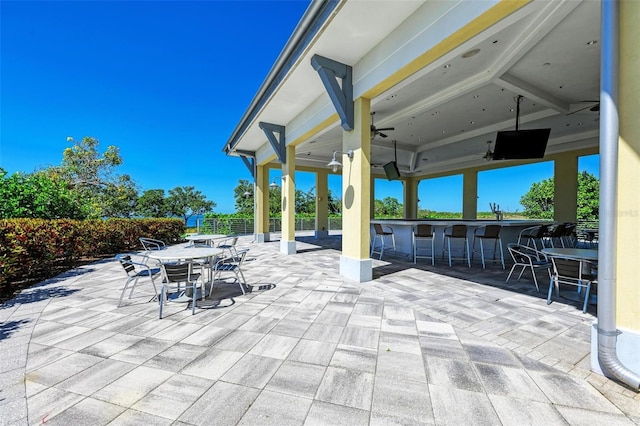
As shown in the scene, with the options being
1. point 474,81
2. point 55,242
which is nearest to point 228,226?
point 55,242

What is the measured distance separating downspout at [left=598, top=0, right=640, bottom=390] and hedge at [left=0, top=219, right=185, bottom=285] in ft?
21.2

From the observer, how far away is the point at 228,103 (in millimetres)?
27062

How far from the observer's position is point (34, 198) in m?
5.58

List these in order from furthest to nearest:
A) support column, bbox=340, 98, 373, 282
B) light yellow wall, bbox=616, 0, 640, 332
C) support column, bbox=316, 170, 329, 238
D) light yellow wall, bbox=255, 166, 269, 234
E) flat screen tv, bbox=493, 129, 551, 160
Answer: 1. support column, bbox=316, 170, 329, 238
2. light yellow wall, bbox=255, 166, 269, 234
3. flat screen tv, bbox=493, 129, 551, 160
4. support column, bbox=340, 98, 373, 282
5. light yellow wall, bbox=616, 0, 640, 332

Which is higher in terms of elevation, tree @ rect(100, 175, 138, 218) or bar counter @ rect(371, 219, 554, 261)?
tree @ rect(100, 175, 138, 218)

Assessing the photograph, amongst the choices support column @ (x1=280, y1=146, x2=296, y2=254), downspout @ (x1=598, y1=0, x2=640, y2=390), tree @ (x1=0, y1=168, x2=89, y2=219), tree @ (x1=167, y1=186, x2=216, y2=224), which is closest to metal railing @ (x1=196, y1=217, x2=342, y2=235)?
tree @ (x1=0, y1=168, x2=89, y2=219)

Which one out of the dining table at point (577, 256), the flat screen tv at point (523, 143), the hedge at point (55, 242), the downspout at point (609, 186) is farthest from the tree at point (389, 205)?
the downspout at point (609, 186)

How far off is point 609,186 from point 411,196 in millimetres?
14091

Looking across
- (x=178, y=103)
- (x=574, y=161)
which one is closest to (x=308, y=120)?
(x=574, y=161)

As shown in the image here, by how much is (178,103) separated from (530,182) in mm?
43319

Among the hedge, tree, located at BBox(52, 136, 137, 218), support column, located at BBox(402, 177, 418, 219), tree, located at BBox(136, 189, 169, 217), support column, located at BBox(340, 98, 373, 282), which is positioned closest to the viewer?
the hedge

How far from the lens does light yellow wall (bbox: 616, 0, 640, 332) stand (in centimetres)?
162

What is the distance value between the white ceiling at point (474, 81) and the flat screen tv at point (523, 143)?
627 mm

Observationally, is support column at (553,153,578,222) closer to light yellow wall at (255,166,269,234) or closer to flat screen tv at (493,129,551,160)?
flat screen tv at (493,129,551,160)
